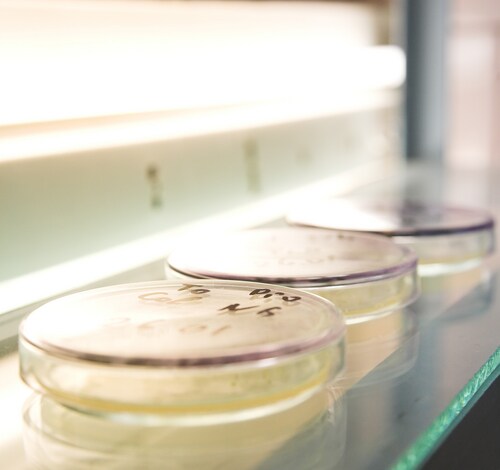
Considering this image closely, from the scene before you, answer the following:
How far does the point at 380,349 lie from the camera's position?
0.68 metres

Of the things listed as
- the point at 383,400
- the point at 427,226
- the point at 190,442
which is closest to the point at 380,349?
the point at 383,400

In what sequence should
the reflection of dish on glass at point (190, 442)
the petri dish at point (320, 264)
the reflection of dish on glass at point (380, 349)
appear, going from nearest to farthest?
the reflection of dish on glass at point (190, 442), the reflection of dish on glass at point (380, 349), the petri dish at point (320, 264)

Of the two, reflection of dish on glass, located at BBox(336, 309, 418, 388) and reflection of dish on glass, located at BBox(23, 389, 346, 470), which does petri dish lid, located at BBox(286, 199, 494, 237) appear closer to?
reflection of dish on glass, located at BBox(336, 309, 418, 388)

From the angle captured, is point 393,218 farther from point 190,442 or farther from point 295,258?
point 190,442

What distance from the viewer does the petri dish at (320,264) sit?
732 mm

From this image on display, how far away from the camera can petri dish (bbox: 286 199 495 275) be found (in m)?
0.96

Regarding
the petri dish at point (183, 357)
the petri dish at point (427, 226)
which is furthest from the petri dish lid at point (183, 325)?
the petri dish at point (427, 226)

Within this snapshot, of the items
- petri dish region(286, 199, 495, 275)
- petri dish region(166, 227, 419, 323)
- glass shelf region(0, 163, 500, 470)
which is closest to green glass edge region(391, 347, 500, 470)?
glass shelf region(0, 163, 500, 470)

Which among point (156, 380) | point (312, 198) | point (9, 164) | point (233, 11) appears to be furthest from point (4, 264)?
point (312, 198)

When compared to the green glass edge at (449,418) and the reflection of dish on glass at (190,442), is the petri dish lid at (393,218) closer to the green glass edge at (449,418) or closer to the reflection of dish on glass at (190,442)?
the green glass edge at (449,418)

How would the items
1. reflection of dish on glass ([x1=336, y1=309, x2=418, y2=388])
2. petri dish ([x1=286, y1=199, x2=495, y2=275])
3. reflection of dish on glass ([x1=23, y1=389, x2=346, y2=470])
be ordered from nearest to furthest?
1. reflection of dish on glass ([x1=23, y1=389, x2=346, y2=470])
2. reflection of dish on glass ([x1=336, y1=309, x2=418, y2=388])
3. petri dish ([x1=286, y1=199, x2=495, y2=275])

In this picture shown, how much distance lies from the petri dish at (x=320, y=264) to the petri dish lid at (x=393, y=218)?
Result: 100 millimetres

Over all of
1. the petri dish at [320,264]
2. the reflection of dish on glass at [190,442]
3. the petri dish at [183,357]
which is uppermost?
the petri dish at [183,357]

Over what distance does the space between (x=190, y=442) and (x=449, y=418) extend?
0.17 m
